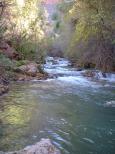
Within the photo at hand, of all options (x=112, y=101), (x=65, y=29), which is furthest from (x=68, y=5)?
(x=112, y=101)

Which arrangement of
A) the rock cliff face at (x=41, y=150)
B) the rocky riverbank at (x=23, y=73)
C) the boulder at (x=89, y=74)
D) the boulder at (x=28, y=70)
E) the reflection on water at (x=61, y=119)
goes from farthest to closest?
the boulder at (x=89, y=74) → the boulder at (x=28, y=70) → the rocky riverbank at (x=23, y=73) → the reflection on water at (x=61, y=119) → the rock cliff face at (x=41, y=150)

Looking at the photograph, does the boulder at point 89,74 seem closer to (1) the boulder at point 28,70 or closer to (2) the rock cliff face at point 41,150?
(1) the boulder at point 28,70

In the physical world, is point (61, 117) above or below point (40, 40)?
below

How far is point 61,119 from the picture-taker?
11102 millimetres

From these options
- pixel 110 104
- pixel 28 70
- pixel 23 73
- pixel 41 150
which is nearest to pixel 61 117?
pixel 110 104

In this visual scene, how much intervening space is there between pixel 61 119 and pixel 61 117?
268 millimetres

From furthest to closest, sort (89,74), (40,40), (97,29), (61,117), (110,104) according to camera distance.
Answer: (40,40), (89,74), (97,29), (110,104), (61,117)

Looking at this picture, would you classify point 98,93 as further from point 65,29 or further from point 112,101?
point 65,29

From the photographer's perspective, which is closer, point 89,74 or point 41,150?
point 41,150

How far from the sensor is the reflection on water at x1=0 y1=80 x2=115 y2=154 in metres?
8.74

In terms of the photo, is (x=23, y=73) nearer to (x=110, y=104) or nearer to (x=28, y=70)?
(x=28, y=70)

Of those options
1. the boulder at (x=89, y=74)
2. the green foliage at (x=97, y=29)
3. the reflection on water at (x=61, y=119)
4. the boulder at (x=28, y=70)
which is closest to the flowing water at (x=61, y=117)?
the reflection on water at (x=61, y=119)

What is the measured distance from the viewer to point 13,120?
10750 millimetres

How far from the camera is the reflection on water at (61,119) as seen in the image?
874cm
